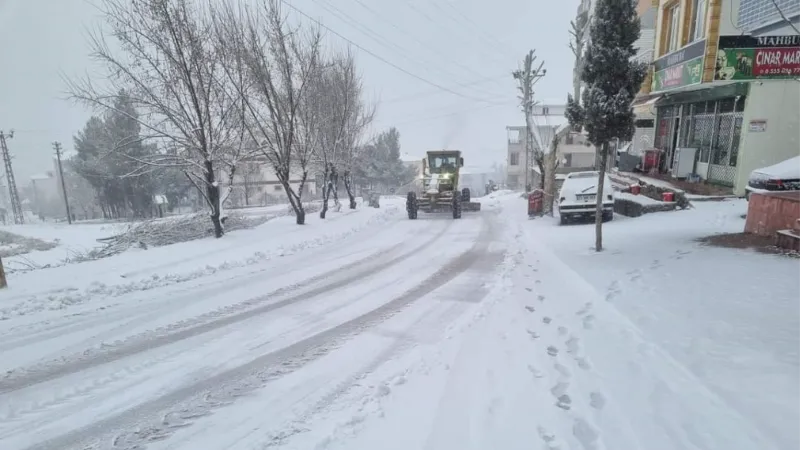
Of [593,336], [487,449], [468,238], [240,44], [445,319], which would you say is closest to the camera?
[487,449]

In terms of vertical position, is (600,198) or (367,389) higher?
(600,198)

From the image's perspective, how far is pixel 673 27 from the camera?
1592 centimetres

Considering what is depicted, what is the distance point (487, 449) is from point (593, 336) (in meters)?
2.22

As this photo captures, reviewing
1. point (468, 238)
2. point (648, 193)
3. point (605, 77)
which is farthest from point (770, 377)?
point (648, 193)

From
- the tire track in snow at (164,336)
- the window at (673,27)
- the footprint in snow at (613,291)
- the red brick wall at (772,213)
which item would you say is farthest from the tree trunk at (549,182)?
the tire track in snow at (164,336)

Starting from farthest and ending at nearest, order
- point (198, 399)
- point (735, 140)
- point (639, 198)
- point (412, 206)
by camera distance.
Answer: point (412, 206)
point (735, 140)
point (639, 198)
point (198, 399)

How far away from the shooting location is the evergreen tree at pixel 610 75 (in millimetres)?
6895

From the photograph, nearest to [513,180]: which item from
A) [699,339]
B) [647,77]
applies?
[647,77]

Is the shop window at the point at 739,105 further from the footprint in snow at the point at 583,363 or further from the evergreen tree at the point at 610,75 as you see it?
the footprint in snow at the point at 583,363

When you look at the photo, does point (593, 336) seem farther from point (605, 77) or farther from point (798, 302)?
point (605, 77)

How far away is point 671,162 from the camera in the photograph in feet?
58.7

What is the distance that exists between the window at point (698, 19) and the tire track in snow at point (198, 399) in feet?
51.7

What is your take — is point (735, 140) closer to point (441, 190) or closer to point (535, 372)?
point (441, 190)

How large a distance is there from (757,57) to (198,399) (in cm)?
1630
